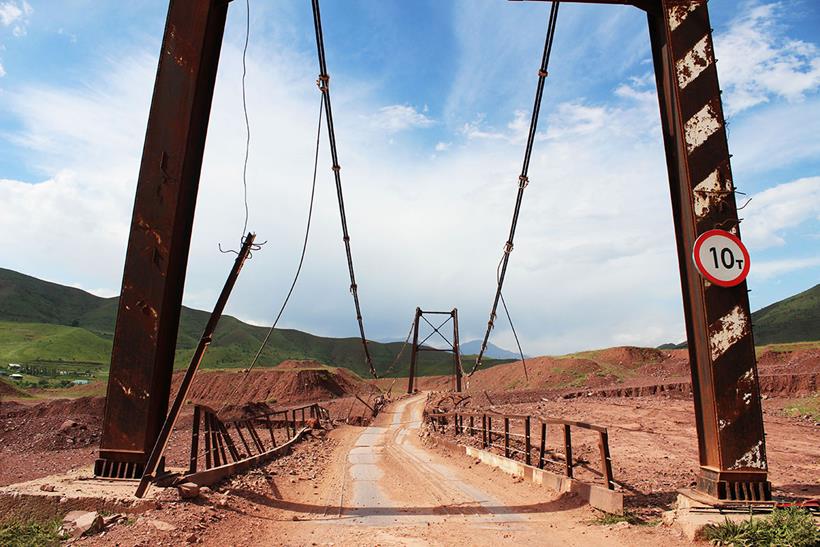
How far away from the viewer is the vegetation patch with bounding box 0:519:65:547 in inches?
181

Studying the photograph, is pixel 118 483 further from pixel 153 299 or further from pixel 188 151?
pixel 188 151

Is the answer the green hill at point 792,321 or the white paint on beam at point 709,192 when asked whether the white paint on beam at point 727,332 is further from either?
the green hill at point 792,321

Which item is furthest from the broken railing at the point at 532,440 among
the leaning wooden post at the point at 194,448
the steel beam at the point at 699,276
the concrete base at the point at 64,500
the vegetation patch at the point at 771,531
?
the concrete base at the point at 64,500

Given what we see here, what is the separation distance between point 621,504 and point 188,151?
651cm

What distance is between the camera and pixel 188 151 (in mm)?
6344

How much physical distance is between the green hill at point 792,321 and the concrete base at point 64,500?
279 feet

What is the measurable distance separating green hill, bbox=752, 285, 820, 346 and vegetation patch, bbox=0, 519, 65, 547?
8578 centimetres

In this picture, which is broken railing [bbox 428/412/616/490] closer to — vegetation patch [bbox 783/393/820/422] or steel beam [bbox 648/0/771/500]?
steel beam [bbox 648/0/771/500]

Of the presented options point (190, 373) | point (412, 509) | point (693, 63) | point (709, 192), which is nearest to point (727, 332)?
point (709, 192)

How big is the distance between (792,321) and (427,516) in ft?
320

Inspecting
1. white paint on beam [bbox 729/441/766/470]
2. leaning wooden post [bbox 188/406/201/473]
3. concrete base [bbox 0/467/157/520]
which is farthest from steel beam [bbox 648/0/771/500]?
leaning wooden post [bbox 188/406/201/473]

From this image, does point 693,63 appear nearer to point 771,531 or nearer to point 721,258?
point 721,258

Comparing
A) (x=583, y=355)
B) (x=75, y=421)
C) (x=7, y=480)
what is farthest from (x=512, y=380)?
(x=7, y=480)

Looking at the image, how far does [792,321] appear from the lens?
84000 mm
